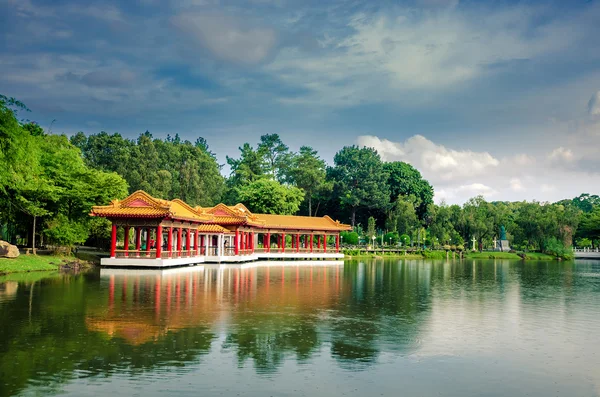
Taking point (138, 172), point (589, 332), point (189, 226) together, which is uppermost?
point (138, 172)

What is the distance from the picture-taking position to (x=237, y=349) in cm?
1255

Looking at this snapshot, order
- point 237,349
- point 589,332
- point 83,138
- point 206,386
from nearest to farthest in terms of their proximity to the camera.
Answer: point 206,386, point 237,349, point 589,332, point 83,138

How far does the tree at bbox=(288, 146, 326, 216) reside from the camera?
3302 inches

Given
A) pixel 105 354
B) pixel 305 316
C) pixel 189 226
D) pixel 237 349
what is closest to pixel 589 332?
pixel 305 316

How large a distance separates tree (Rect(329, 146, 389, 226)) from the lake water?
56421 millimetres

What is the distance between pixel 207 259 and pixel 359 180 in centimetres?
4169

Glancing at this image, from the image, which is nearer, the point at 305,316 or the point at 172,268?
the point at 305,316

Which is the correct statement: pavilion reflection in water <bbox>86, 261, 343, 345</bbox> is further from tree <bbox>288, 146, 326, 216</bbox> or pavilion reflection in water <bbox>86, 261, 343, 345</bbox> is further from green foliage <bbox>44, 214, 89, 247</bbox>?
tree <bbox>288, 146, 326, 216</bbox>

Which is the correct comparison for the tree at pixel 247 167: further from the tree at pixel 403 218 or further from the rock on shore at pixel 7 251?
the rock on shore at pixel 7 251

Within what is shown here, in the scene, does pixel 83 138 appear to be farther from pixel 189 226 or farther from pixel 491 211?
pixel 491 211

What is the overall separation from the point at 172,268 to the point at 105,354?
1024 inches

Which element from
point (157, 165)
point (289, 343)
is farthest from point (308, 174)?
point (289, 343)

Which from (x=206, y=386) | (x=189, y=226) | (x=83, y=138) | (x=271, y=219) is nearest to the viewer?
(x=206, y=386)

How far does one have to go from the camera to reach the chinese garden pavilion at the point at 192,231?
3660 cm
